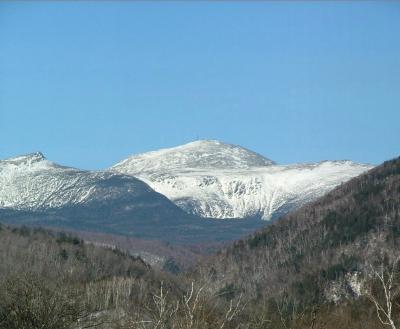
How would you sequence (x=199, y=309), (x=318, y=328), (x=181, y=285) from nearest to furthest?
1. (x=199, y=309)
2. (x=318, y=328)
3. (x=181, y=285)

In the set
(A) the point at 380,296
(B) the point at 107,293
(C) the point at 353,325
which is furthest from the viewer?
→ (B) the point at 107,293

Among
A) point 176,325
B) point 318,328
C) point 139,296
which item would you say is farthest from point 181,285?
point 176,325

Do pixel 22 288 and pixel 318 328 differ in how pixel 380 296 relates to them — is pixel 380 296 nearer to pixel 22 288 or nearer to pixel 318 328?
pixel 318 328

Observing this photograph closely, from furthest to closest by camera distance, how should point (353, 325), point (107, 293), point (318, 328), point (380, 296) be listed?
point (107, 293) < point (380, 296) < point (353, 325) < point (318, 328)

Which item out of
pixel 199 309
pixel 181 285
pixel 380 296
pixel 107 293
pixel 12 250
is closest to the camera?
pixel 199 309

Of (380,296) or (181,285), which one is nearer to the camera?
(380,296)

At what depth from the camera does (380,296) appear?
5207 inches

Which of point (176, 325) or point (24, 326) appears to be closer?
point (24, 326)

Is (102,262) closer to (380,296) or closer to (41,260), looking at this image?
(41,260)

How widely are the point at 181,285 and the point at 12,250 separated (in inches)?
1467

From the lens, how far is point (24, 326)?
A: 3475 cm

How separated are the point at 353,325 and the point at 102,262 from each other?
437 feet

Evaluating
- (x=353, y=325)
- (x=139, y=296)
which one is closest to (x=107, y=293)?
(x=139, y=296)

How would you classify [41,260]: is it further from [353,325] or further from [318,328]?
[318,328]
